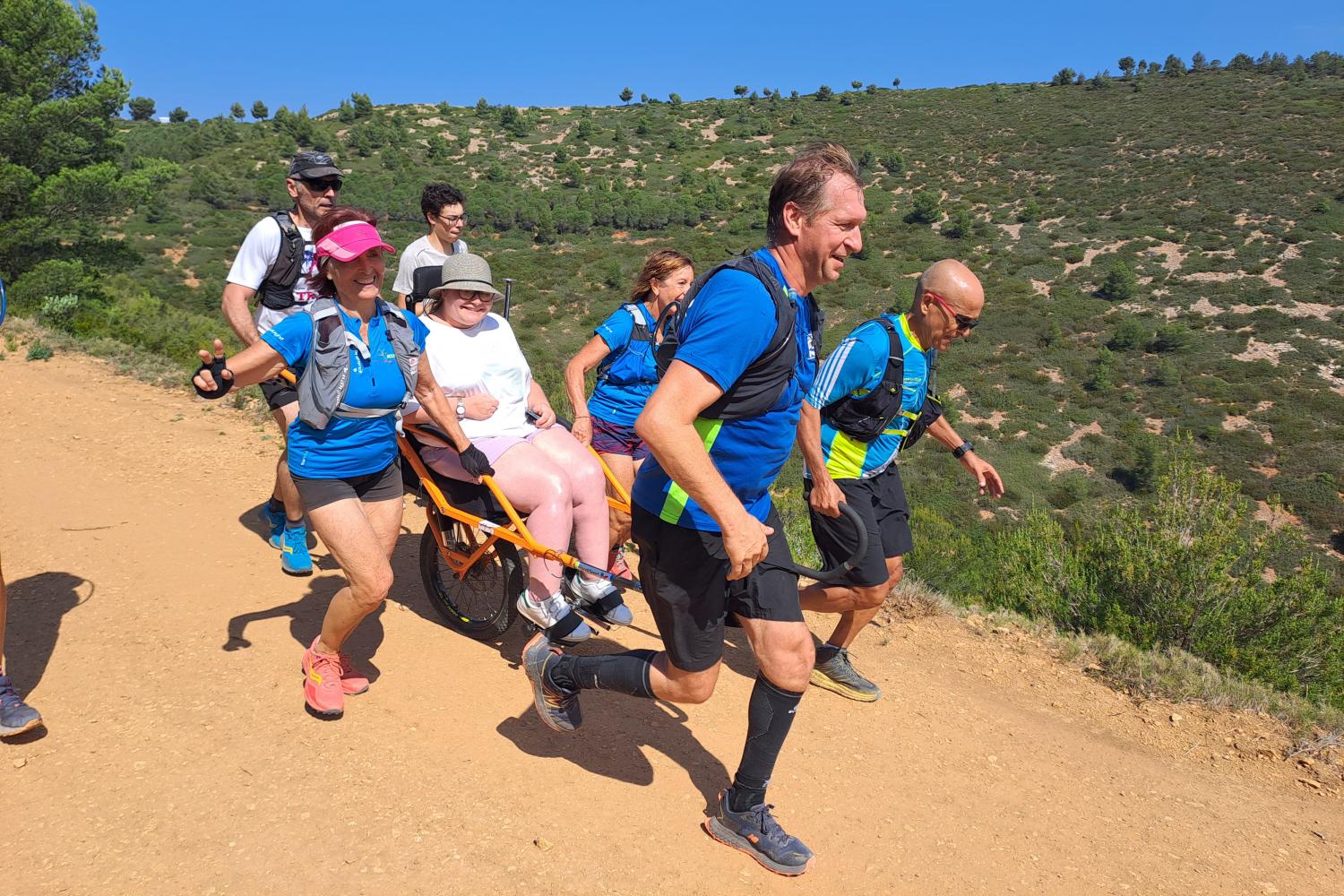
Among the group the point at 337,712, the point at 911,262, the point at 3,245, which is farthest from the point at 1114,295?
the point at 337,712

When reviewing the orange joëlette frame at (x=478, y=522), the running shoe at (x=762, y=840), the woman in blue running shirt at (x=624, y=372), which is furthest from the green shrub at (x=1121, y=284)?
the running shoe at (x=762, y=840)

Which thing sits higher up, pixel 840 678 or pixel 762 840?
pixel 840 678

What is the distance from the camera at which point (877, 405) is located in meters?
3.83

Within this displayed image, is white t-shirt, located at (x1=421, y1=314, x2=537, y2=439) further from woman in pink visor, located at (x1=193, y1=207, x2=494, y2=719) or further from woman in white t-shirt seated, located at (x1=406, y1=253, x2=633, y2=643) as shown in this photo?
woman in pink visor, located at (x1=193, y1=207, x2=494, y2=719)

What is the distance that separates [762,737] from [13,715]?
8.77ft

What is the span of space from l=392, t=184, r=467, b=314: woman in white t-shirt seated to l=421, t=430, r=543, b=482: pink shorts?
1.31 metres

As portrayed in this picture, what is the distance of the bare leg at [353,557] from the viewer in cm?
335

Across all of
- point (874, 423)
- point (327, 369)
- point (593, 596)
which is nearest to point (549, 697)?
point (593, 596)

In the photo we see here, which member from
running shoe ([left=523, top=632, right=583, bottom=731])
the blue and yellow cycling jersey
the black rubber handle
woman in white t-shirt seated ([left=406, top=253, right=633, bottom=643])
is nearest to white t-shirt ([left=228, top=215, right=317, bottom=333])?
woman in white t-shirt seated ([left=406, top=253, right=633, bottom=643])

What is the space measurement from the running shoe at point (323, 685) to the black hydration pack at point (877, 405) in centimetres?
236

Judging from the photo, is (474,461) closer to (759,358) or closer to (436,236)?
(759,358)

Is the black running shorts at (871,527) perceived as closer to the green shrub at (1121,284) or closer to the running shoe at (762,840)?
the running shoe at (762,840)

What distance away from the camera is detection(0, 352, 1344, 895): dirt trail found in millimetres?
2844

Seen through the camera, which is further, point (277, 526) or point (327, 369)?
point (277, 526)
